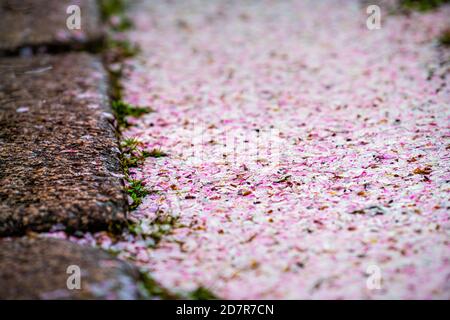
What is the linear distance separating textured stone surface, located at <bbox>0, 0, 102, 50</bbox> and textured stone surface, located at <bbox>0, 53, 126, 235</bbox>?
11.6 inches

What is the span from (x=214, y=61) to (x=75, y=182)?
2185 mm

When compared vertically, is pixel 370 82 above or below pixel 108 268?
above

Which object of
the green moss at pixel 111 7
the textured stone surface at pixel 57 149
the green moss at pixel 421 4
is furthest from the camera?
the green moss at pixel 111 7

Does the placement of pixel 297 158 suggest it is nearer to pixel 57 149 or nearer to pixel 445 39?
pixel 57 149

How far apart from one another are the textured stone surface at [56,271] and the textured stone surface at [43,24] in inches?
97.6

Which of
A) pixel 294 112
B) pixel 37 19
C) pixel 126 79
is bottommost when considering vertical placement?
pixel 294 112

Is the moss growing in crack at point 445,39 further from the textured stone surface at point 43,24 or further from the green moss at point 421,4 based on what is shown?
the textured stone surface at point 43,24

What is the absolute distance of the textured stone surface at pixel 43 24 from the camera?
13.0 ft

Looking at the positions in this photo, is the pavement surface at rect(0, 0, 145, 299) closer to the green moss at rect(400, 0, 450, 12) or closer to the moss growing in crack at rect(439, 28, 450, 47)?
the moss growing in crack at rect(439, 28, 450, 47)

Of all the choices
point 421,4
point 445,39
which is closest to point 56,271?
point 445,39

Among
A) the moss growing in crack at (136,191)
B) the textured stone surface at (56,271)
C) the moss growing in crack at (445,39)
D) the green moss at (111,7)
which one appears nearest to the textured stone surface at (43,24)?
the green moss at (111,7)
